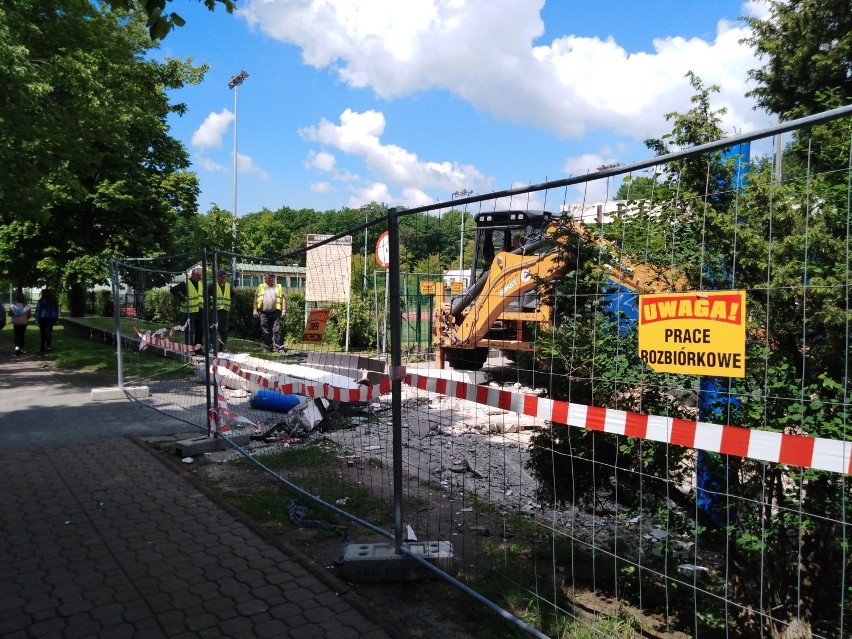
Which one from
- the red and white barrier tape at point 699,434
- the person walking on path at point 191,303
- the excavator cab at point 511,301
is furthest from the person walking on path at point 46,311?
the red and white barrier tape at point 699,434

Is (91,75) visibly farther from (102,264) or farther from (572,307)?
(102,264)

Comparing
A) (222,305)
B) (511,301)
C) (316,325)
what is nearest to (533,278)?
(511,301)

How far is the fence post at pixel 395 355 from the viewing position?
3877mm

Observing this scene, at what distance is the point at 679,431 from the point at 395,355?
1.87 meters

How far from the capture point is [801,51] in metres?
19.2

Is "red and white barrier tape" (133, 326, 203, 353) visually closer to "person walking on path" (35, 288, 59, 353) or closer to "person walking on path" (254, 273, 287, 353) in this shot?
"person walking on path" (254, 273, 287, 353)

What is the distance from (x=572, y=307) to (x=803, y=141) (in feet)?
4.48

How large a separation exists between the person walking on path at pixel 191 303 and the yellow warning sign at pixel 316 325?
3.64 meters

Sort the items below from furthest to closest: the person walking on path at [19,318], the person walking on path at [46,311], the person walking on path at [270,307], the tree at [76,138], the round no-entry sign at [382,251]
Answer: the person walking on path at [46,311], the person walking on path at [19,318], the person walking on path at [270,307], the tree at [76,138], the round no-entry sign at [382,251]

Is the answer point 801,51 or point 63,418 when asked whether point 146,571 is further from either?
point 801,51

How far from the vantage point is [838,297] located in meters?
2.48

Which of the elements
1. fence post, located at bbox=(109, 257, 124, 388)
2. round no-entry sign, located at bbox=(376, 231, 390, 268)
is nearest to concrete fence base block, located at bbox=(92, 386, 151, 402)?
fence post, located at bbox=(109, 257, 124, 388)

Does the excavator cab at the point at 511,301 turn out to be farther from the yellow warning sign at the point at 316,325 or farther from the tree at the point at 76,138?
the tree at the point at 76,138

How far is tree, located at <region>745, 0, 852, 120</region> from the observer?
1845 centimetres
